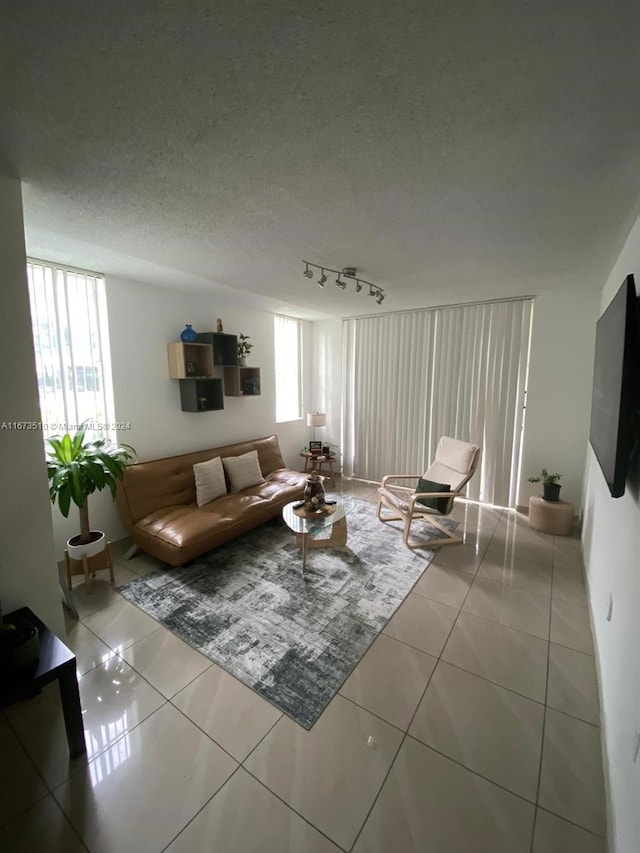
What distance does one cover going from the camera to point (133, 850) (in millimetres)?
1161

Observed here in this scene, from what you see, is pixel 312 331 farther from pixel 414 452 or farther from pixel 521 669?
pixel 521 669

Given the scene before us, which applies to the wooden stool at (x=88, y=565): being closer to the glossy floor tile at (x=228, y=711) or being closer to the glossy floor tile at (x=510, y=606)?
the glossy floor tile at (x=228, y=711)

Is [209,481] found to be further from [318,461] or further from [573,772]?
[573,772]

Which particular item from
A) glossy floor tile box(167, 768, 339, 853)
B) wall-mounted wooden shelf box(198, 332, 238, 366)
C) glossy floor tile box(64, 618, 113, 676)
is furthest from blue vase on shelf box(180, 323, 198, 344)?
glossy floor tile box(167, 768, 339, 853)

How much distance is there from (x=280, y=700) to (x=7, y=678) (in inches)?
46.2

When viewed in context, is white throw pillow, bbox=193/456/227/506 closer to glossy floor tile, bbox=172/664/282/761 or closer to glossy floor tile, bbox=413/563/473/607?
glossy floor tile, bbox=172/664/282/761

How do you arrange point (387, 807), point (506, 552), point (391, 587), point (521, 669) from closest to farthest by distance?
point (387, 807), point (521, 669), point (391, 587), point (506, 552)

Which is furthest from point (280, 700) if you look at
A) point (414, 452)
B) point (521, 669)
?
point (414, 452)

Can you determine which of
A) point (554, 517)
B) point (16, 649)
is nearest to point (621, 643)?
point (554, 517)

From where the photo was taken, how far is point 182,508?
328cm

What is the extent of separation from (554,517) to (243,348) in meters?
3.95

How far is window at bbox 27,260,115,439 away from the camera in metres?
2.61

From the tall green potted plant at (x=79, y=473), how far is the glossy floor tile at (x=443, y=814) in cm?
217

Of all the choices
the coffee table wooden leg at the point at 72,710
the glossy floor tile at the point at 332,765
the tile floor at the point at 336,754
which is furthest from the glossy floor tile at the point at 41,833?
the glossy floor tile at the point at 332,765
